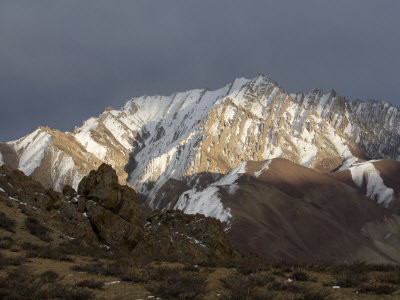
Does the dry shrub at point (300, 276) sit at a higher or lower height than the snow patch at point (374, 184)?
lower

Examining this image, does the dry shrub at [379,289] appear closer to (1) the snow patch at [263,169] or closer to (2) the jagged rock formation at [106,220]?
(2) the jagged rock formation at [106,220]

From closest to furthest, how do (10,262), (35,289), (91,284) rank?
(35,289) < (91,284) < (10,262)

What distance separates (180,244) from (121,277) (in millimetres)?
25437

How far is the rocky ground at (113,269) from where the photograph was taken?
1094 cm

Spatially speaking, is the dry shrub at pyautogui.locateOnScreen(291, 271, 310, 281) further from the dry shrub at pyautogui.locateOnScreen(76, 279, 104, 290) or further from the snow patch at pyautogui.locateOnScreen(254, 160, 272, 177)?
the snow patch at pyautogui.locateOnScreen(254, 160, 272, 177)

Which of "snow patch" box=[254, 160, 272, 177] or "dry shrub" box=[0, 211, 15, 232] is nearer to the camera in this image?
"dry shrub" box=[0, 211, 15, 232]

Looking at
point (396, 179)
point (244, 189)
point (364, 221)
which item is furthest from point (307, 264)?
point (396, 179)

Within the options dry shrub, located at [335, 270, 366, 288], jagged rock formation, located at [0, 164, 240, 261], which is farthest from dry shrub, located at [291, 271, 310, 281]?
jagged rock formation, located at [0, 164, 240, 261]

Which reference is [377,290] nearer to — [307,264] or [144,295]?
[307,264]

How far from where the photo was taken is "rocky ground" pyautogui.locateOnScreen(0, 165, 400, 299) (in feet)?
35.9

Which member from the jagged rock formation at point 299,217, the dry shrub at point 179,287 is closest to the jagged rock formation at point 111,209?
the dry shrub at point 179,287

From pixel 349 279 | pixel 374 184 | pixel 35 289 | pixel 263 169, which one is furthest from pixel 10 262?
pixel 374 184

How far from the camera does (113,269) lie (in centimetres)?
1378

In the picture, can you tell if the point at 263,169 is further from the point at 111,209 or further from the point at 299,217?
the point at 111,209
